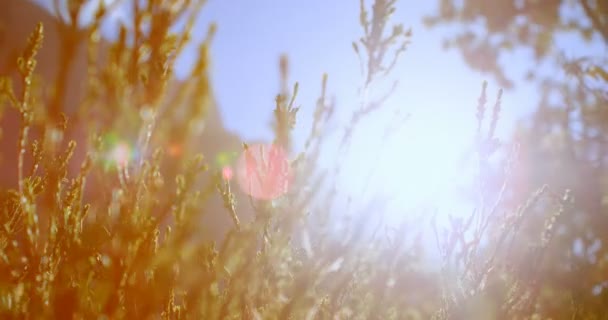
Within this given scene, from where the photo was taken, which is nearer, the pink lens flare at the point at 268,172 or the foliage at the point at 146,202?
the foliage at the point at 146,202

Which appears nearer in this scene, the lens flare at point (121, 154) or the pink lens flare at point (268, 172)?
the lens flare at point (121, 154)

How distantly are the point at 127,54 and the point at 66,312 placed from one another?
38.9 inches

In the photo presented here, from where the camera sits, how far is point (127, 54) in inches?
62.1

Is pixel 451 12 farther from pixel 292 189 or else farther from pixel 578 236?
pixel 292 189

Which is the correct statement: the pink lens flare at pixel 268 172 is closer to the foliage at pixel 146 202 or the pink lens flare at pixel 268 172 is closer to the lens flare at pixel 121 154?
the foliage at pixel 146 202

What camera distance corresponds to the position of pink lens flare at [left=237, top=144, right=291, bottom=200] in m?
2.17

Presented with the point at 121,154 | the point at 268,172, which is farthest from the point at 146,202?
the point at 268,172

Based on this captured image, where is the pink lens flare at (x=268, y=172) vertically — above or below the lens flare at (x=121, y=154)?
below

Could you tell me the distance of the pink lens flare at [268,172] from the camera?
217 centimetres

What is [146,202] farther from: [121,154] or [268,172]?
[268,172]

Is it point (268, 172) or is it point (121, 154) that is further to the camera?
point (268, 172)

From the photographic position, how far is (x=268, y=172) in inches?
87.1

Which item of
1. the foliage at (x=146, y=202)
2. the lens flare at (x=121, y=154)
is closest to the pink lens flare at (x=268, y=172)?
the foliage at (x=146, y=202)

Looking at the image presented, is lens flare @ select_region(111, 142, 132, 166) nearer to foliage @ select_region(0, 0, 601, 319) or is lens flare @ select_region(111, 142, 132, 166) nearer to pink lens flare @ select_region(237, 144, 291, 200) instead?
foliage @ select_region(0, 0, 601, 319)
